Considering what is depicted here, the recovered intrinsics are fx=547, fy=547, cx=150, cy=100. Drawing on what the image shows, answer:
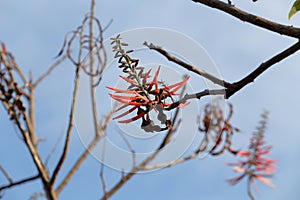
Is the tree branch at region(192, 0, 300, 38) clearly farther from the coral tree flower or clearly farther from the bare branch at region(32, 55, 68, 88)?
the bare branch at region(32, 55, 68, 88)

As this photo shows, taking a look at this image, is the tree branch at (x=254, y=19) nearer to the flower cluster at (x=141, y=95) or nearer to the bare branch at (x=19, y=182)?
the flower cluster at (x=141, y=95)

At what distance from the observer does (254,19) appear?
525mm

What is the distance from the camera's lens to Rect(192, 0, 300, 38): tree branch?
52 centimetres

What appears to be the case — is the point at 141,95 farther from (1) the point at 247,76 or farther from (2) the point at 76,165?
(2) the point at 76,165

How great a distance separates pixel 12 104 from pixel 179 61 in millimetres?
1052

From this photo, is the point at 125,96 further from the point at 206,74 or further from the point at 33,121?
the point at 33,121

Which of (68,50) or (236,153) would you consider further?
(236,153)

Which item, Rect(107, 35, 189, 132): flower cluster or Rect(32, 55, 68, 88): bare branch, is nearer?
Rect(107, 35, 189, 132): flower cluster

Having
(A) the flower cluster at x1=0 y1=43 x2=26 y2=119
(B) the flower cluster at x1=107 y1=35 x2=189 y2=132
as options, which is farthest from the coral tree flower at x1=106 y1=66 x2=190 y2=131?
(A) the flower cluster at x1=0 y1=43 x2=26 y2=119

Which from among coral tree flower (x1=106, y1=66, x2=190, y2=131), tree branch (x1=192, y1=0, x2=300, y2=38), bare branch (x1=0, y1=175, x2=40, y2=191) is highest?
tree branch (x1=192, y1=0, x2=300, y2=38)

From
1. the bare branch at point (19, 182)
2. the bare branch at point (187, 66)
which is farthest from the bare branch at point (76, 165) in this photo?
the bare branch at point (187, 66)

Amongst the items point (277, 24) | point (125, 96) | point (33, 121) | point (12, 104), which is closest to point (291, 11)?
point (277, 24)

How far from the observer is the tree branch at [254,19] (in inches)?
20.6

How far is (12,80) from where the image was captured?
1.59 meters
